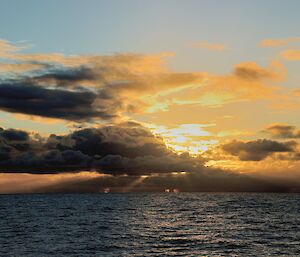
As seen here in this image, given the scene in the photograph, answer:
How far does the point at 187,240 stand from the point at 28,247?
77.3 ft

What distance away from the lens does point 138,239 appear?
68.8 m

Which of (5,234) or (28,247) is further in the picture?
(5,234)

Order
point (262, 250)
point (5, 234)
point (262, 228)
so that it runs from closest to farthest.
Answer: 1. point (262, 250)
2. point (5, 234)
3. point (262, 228)

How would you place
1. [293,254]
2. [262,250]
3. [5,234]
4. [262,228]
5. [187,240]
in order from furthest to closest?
[262,228] < [5,234] < [187,240] < [262,250] < [293,254]

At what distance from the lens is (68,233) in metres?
78.1

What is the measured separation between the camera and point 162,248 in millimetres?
59000

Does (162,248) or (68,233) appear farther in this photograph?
(68,233)

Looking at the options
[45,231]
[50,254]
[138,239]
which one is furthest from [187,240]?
[45,231]

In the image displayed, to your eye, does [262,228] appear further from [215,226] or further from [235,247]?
[235,247]

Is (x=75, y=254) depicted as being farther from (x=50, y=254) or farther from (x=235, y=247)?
(x=235, y=247)

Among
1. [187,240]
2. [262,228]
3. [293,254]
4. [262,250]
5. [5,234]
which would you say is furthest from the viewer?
[262,228]

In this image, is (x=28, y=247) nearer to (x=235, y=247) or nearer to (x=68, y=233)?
(x=68, y=233)

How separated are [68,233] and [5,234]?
10.9m

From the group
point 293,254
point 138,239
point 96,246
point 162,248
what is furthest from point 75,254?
point 293,254
